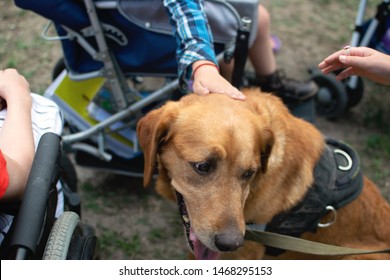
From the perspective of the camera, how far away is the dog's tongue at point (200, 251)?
206cm

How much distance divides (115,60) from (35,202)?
1503 millimetres

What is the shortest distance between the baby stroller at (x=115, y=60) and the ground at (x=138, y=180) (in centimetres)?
27

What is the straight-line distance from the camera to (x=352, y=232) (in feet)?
7.84

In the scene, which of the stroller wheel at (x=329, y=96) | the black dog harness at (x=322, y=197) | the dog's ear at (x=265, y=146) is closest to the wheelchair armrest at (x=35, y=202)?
the dog's ear at (x=265, y=146)

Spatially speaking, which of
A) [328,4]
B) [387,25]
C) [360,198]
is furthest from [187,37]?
[328,4]

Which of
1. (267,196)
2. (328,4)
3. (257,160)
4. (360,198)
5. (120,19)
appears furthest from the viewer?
(328,4)

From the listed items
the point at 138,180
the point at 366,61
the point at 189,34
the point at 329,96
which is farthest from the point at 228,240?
the point at 329,96

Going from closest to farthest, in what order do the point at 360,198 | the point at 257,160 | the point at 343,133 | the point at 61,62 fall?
the point at 257,160 < the point at 360,198 < the point at 61,62 < the point at 343,133

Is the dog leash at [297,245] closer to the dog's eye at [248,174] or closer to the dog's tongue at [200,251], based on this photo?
the dog's tongue at [200,251]

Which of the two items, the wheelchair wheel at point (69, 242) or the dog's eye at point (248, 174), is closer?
the wheelchair wheel at point (69, 242)

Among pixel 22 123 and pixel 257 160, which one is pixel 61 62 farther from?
pixel 257 160

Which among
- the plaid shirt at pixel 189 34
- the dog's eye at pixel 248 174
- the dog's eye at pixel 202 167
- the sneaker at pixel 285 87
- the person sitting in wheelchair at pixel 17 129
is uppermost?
the plaid shirt at pixel 189 34

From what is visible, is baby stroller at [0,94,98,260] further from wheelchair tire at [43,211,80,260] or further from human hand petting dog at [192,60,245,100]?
human hand petting dog at [192,60,245,100]

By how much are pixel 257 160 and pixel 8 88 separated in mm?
1196
